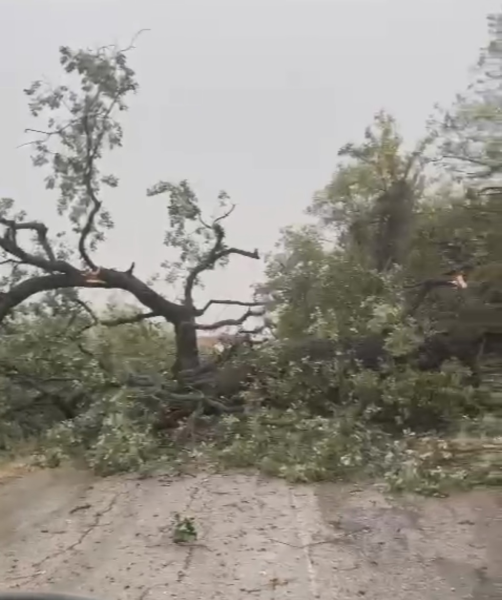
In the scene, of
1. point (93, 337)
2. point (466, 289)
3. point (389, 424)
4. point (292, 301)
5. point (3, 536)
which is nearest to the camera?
point (466, 289)

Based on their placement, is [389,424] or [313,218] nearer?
[389,424]

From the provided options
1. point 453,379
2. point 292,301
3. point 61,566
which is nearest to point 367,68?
point 292,301

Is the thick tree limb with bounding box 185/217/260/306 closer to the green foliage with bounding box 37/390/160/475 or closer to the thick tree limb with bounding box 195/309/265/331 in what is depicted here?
the thick tree limb with bounding box 195/309/265/331

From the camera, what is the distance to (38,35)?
52.1 inches

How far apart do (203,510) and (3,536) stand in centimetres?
23

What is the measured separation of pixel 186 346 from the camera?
1337 millimetres

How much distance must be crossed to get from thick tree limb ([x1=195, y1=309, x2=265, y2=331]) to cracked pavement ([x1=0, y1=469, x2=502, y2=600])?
1.01 feet

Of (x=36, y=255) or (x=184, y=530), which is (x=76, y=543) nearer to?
(x=184, y=530)

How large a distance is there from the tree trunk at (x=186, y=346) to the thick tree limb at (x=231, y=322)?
0.05ft

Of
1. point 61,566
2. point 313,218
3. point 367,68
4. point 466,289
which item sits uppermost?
point 367,68

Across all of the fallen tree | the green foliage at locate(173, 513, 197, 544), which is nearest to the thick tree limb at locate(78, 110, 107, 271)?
the fallen tree

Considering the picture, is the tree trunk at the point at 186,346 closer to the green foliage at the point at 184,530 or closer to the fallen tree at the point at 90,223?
the fallen tree at the point at 90,223

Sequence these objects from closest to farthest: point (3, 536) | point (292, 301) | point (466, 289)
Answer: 1. point (466, 289)
2. point (3, 536)
3. point (292, 301)

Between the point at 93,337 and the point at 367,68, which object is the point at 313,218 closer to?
the point at 367,68
